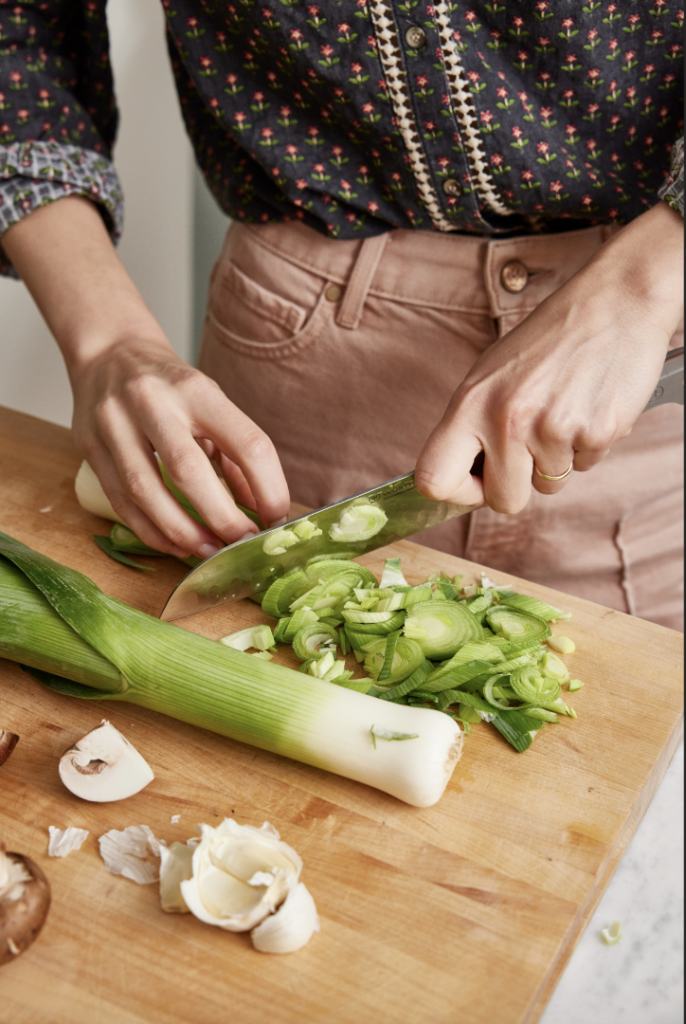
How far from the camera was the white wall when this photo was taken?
273 cm

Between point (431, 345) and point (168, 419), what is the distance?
55cm

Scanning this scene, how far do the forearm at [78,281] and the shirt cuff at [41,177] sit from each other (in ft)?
0.08

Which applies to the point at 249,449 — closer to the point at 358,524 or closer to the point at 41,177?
the point at 358,524

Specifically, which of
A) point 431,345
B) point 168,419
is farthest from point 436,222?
point 168,419

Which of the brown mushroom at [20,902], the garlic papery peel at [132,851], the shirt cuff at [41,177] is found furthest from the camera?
the shirt cuff at [41,177]

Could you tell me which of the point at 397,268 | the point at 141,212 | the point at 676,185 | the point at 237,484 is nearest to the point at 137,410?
the point at 237,484

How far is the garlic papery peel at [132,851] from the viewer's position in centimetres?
92

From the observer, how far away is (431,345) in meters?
1.56

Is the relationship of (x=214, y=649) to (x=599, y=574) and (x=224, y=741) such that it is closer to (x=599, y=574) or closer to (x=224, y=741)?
(x=224, y=741)

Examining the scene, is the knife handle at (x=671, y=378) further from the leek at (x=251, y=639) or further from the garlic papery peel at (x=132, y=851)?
the garlic papery peel at (x=132, y=851)

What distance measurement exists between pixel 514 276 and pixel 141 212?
1902 millimetres

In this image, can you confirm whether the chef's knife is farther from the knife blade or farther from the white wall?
the white wall

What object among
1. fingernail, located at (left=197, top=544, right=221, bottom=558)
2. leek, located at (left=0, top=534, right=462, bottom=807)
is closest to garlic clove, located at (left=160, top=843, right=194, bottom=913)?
leek, located at (left=0, top=534, right=462, bottom=807)

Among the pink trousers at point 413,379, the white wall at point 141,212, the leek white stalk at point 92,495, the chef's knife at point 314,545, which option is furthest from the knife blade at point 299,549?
the white wall at point 141,212
